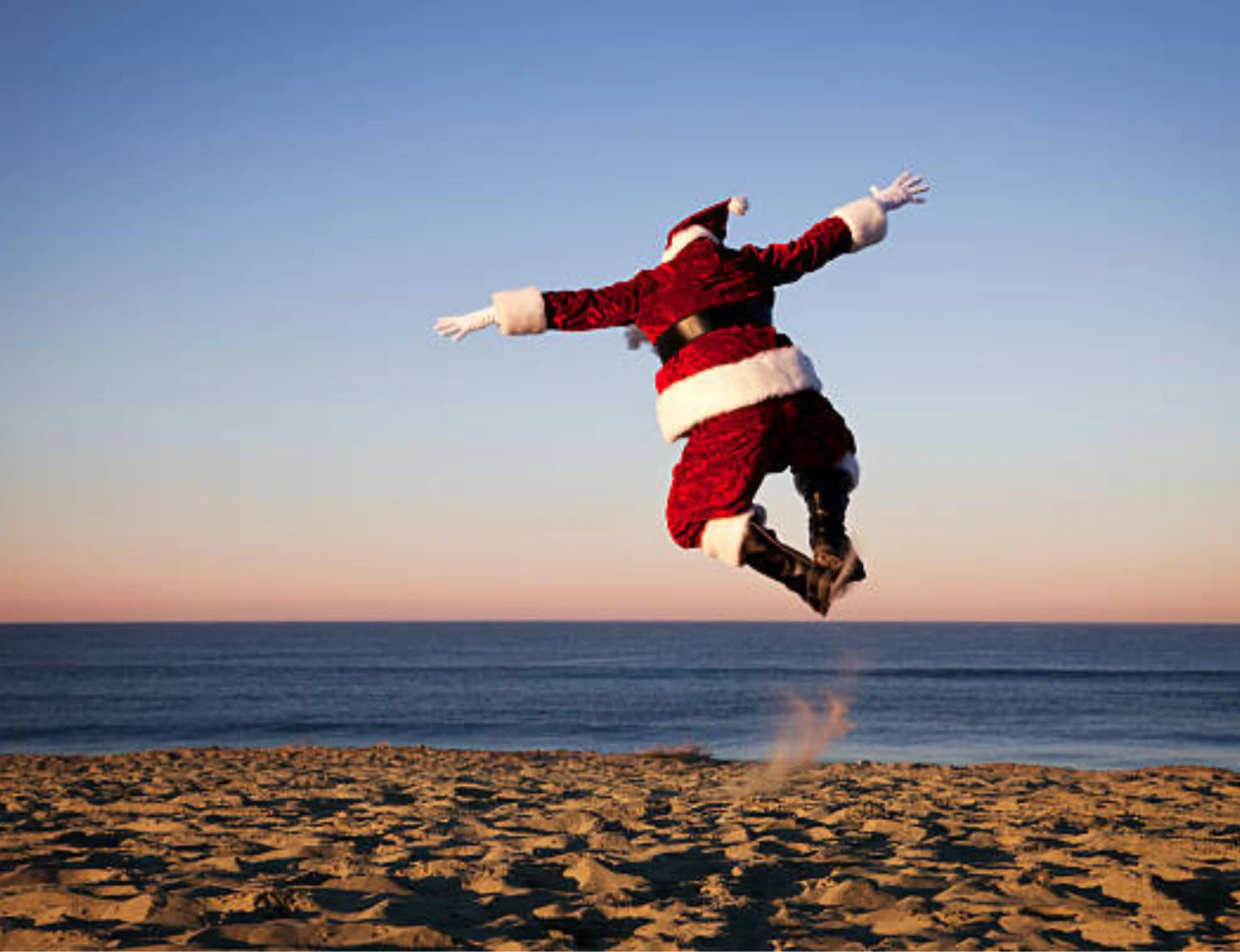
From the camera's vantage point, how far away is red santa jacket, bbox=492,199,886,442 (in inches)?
148

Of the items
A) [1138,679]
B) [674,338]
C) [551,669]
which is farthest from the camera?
[551,669]

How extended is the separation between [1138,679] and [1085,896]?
192 feet

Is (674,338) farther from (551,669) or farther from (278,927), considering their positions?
(551,669)

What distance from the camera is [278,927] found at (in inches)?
170

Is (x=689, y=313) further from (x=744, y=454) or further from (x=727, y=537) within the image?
(x=727, y=537)

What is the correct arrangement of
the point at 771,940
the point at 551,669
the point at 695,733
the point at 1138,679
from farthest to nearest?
1. the point at 551,669
2. the point at 1138,679
3. the point at 695,733
4. the point at 771,940

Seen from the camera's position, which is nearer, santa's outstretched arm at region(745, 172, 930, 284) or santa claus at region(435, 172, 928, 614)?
santa claus at region(435, 172, 928, 614)

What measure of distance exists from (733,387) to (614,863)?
3.05m

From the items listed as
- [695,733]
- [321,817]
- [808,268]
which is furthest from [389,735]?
[808,268]

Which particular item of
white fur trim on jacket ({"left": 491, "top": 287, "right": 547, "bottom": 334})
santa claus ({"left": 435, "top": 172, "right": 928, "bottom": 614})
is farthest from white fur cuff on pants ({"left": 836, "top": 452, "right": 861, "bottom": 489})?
white fur trim on jacket ({"left": 491, "top": 287, "right": 547, "bottom": 334})

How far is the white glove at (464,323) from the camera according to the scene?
12.8 feet

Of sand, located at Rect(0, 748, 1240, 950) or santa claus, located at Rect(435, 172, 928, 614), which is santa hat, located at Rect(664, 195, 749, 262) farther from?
sand, located at Rect(0, 748, 1240, 950)

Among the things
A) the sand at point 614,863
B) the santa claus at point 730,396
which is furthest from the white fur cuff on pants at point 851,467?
the sand at point 614,863

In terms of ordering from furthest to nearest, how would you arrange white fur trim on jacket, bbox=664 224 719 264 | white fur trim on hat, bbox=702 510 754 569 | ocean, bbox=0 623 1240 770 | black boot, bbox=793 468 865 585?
ocean, bbox=0 623 1240 770 → white fur trim on jacket, bbox=664 224 719 264 → black boot, bbox=793 468 865 585 → white fur trim on hat, bbox=702 510 754 569
